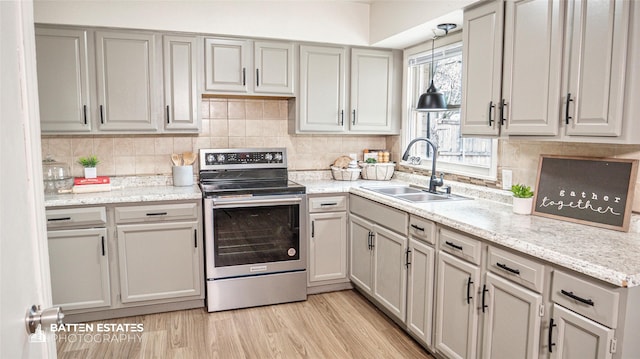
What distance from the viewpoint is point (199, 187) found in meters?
3.51

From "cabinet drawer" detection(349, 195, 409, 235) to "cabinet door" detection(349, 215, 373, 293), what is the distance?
7cm

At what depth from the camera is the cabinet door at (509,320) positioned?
1.85m

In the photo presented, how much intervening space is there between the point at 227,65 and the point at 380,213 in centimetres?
169

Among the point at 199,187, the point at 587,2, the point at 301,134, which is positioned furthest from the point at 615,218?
the point at 199,187

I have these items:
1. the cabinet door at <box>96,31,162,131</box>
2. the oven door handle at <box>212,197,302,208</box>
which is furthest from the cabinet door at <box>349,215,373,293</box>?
the cabinet door at <box>96,31,162,131</box>

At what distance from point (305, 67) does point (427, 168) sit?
135 centimetres

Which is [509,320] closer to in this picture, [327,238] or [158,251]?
[327,238]

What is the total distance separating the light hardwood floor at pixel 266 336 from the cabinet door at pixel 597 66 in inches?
65.4

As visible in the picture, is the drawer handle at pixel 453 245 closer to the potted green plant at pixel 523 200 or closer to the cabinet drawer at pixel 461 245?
the cabinet drawer at pixel 461 245

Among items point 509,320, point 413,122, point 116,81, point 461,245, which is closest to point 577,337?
point 509,320

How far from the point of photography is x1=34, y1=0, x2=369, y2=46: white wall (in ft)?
10.4

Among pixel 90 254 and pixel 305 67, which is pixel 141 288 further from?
pixel 305 67

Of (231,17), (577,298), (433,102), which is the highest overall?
(231,17)

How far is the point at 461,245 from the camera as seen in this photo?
2.29m
